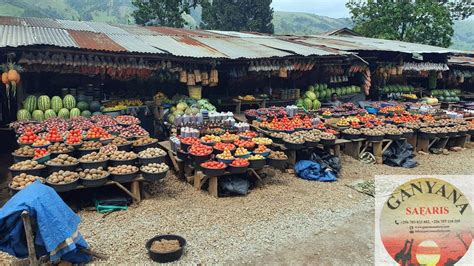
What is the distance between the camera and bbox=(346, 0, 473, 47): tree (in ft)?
90.4

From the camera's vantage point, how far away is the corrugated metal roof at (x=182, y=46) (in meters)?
11.8

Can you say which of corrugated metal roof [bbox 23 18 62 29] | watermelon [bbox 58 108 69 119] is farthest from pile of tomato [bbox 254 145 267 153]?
corrugated metal roof [bbox 23 18 62 29]

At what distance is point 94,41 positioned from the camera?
36.7 ft

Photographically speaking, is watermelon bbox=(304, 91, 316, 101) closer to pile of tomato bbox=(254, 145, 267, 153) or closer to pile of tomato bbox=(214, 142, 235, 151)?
pile of tomato bbox=(254, 145, 267, 153)

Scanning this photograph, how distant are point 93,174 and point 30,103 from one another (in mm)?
4758

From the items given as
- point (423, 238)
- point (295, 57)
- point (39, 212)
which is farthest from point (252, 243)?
point (295, 57)

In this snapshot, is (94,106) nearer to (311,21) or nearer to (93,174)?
(93,174)

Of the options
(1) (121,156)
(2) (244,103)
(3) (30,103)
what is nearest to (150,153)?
(1) (121,156)

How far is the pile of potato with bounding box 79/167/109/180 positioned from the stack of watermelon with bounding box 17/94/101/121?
420cm

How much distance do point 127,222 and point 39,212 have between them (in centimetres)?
227

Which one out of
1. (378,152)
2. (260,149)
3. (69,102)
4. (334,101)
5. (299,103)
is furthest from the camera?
(334,101)

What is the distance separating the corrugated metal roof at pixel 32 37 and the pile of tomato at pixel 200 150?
455 centimetres

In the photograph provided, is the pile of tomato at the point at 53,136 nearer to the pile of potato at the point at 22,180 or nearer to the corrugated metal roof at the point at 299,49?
the pile of potato at the point at 22,180

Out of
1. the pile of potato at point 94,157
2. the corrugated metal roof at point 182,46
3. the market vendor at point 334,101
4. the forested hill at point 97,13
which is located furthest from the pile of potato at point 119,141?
the forested hill at point 97,13
